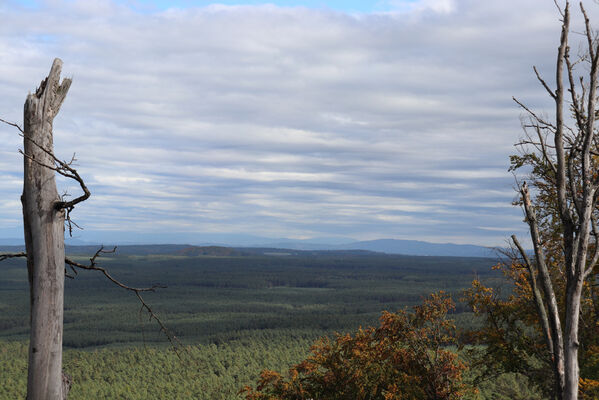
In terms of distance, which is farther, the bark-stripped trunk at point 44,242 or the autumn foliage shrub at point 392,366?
Result: the autumn foliage shrub at point 392,366

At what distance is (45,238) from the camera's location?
848 cm

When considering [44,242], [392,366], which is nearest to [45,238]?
[44,242]

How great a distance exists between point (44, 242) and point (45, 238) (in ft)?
0.19

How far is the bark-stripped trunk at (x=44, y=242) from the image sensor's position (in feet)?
27.1

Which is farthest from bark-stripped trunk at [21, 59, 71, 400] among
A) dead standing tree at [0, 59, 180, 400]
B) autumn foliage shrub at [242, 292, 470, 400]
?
autumn foliage shrub at [242, 292, 470, 400]

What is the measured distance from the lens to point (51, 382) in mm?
8289

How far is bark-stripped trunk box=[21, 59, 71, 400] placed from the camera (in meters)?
8.27

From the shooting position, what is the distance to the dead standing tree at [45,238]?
8.27 metres

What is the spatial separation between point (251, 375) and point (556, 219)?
82.4 meters

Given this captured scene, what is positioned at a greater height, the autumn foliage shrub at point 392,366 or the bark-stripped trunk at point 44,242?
the bark-stripped trunk at point 44,242

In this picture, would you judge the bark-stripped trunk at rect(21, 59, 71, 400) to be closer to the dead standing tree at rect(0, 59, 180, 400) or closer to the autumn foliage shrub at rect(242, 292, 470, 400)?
the dead standing tree at rect(0, 59, 180, 400)

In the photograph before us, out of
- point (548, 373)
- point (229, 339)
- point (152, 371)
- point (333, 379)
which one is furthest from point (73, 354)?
point (548, 373)

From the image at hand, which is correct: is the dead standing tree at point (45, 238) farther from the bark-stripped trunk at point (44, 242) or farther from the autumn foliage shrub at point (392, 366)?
the autumn foliage shrub at point (392, 366)

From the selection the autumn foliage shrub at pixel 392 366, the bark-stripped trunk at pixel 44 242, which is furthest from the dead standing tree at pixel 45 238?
the autumn foliage shrub at pixel 392 366
